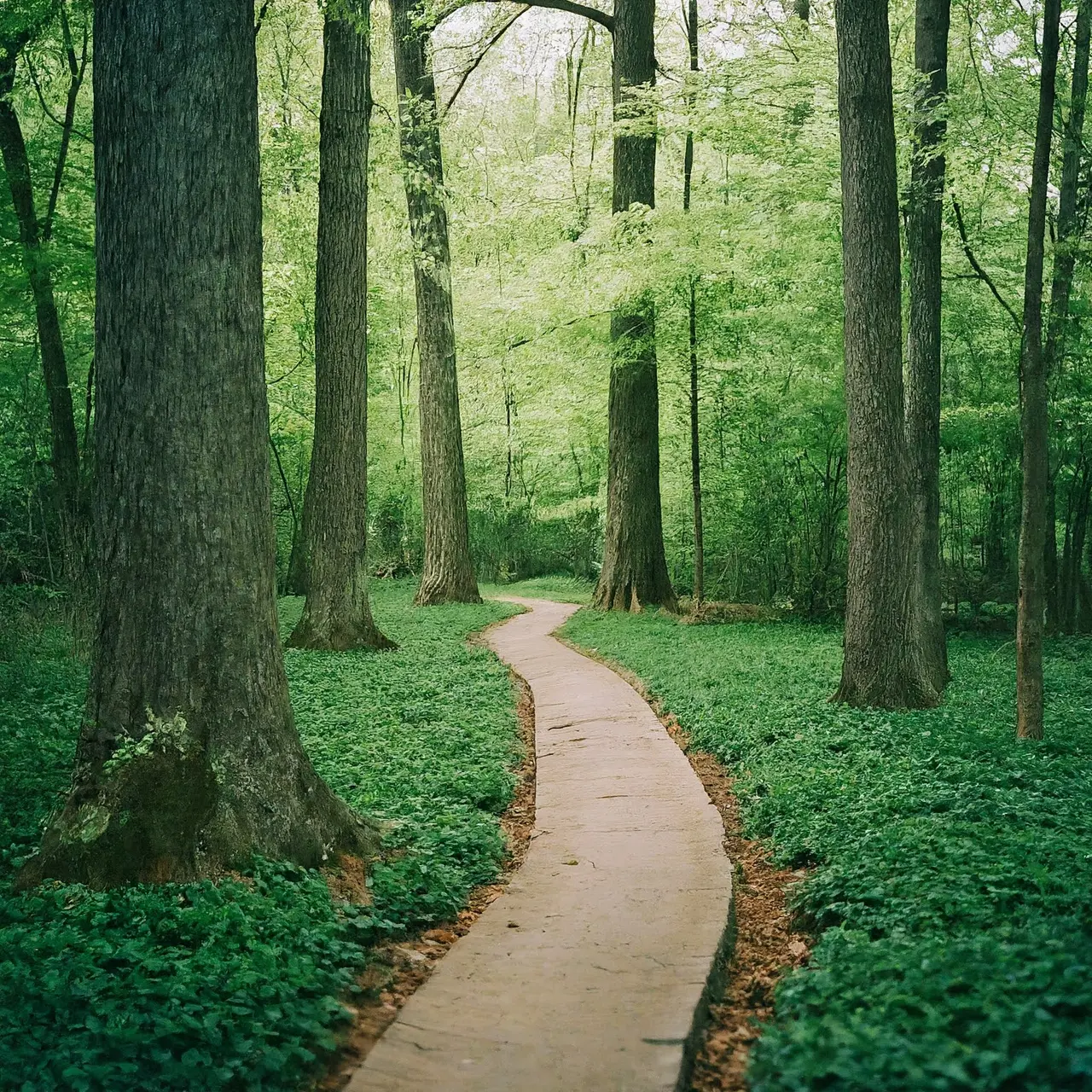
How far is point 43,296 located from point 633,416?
30.1 ft

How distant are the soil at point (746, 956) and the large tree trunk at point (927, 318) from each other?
17.8ft

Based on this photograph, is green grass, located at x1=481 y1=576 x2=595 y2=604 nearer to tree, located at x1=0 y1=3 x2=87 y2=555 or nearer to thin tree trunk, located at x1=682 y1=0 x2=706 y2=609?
thin tree trunk, located at x1=682 y1=0 x2=706 y2=609

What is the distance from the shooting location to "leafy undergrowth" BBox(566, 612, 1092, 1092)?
104 inches

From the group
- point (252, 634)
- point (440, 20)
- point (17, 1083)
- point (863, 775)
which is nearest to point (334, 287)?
point (440, 20)

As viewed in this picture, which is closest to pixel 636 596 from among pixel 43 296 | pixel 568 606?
pixel 568 606

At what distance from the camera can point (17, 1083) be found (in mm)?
2645

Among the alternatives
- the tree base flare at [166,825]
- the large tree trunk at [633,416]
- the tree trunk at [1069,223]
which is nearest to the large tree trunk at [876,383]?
the tree base flare at [166,825]

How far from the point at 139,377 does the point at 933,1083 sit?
4.18 metres

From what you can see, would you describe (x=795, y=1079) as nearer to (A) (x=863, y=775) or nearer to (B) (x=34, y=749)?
(A) (x=863, y=775)

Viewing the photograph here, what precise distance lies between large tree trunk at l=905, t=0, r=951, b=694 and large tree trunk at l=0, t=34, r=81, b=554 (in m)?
10.4

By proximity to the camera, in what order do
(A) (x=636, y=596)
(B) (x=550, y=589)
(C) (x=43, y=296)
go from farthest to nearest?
(B) (x=550, y=589), (A) (x=636, y=596), (C) (x=43, y=296)

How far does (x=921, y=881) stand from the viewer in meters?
3.97

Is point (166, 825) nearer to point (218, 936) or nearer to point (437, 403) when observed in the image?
point (218, 936)

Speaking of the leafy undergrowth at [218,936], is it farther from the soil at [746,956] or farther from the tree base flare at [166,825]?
the soil at [746,956]
